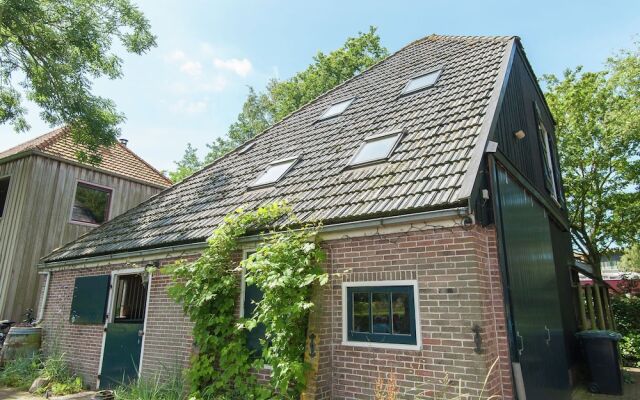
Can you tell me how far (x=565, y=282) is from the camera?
31.8 feet

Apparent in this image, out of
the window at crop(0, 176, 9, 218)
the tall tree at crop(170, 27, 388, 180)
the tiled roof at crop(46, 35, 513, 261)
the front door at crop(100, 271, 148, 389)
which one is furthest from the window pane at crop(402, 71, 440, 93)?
the tall tree at crop(170, 27, 388, 180)

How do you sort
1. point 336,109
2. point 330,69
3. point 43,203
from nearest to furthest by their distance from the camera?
point 336,109
point 43,203
point 330,69

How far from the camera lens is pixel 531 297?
19.6 feet

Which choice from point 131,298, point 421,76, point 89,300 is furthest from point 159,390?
point 421,76

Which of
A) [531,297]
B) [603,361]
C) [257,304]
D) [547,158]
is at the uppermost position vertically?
[547,158]

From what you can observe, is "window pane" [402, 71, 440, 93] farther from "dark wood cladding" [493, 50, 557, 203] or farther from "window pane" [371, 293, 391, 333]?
"window pane" [371, 293, 391, 333]

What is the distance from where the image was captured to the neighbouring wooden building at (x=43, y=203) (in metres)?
11.6

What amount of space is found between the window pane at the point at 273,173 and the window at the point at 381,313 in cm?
347

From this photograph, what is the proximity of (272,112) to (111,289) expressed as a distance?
23483 millimetres

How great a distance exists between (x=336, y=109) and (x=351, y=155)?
3.43 meters

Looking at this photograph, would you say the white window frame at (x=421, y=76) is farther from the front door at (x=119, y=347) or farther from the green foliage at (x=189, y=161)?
the green foliage at (x=189, y=161)

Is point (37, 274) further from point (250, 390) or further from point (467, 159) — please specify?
point (467, 159)

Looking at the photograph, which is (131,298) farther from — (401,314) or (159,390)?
(401,314)

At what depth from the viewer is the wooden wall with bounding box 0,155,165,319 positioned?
11.5m
